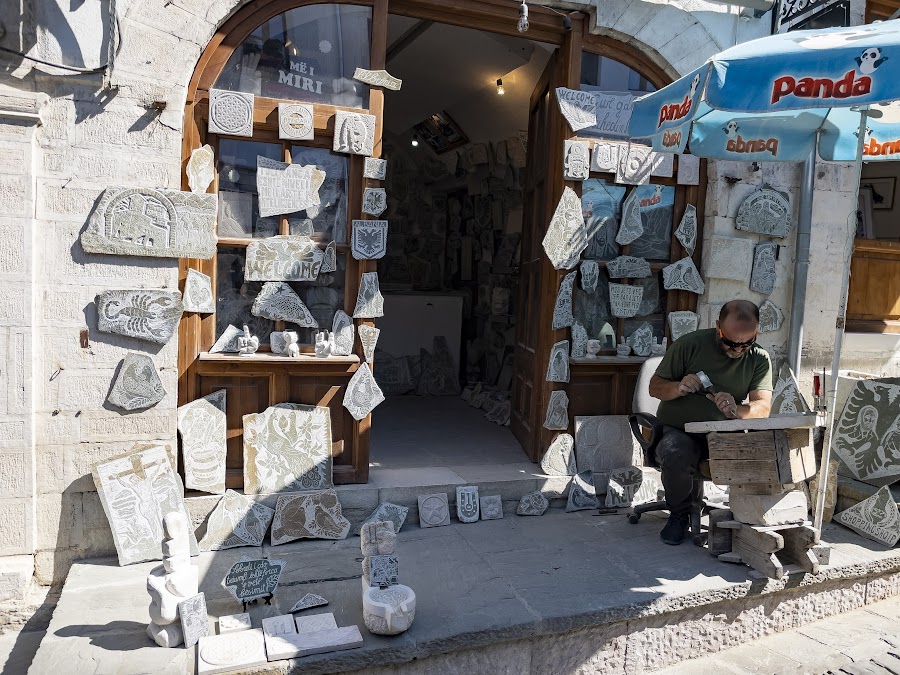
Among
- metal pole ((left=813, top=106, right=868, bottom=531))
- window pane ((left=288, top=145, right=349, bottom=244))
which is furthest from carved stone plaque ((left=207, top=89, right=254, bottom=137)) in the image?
metal pole ((left=813, top=106, right=868, bottom=531))

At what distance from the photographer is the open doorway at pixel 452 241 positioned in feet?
18.6

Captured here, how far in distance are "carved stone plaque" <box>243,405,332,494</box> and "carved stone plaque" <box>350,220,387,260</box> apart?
94 centimetres

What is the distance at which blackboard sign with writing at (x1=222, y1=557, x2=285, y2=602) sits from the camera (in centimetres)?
298

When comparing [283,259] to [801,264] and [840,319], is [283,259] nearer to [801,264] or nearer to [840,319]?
[840,319]

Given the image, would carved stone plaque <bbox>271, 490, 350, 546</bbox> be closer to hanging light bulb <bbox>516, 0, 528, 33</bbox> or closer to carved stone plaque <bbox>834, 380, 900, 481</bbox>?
hanging light bulb <bbox>516, 0, 528, 33</bbox>

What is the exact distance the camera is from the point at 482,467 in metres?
4.70

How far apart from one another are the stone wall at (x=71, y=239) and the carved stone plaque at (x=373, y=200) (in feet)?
3.32

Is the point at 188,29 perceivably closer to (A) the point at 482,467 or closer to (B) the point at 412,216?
(A) the point at 482,467

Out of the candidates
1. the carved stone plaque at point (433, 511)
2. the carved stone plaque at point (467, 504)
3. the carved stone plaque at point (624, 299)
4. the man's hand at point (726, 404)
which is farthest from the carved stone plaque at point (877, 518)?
the carved stone plaque at point (433, 511)

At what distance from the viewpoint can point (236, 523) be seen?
12.5 ft

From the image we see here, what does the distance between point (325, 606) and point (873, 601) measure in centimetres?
306

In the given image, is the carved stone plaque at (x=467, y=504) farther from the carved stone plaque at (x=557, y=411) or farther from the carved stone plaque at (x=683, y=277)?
the carved stone plaque at (x=683, y=277)

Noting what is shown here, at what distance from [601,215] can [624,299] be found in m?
0.58

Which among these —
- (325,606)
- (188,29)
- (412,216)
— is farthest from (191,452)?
(412,216)
